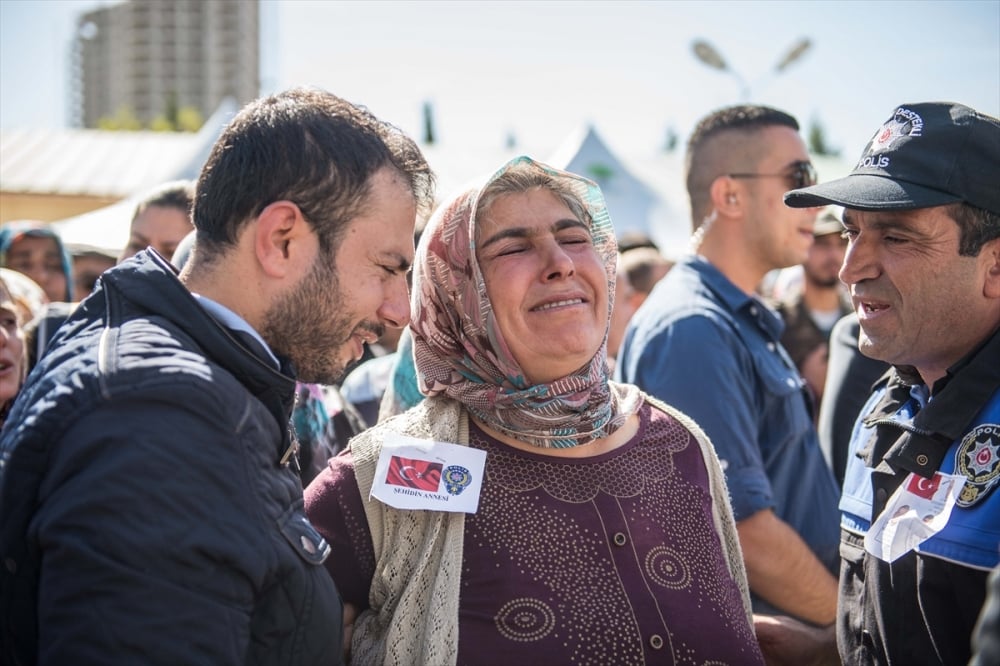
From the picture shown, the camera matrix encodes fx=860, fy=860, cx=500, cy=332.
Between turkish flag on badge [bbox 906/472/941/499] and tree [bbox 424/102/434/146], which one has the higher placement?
turkish flag on badge [bbox 906/472/941/499]

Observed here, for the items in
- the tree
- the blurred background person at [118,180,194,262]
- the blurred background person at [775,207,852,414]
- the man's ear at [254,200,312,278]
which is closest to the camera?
the man's ear at [254,200,312,278]

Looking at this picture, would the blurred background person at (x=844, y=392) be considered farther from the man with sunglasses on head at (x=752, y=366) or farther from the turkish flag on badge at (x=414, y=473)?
the turkish flag on badge at (x=414, y=473)

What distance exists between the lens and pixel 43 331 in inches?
134

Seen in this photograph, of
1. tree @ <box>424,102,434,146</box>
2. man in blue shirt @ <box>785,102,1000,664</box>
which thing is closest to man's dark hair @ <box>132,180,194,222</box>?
man in blue shirt @ <box>785,102,1000,664</box>

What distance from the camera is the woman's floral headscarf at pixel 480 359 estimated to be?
2311 millimetres

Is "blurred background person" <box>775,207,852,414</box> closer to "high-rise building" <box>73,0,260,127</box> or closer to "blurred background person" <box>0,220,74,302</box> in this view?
"blurred background person" <box>0,220,74,302</box>

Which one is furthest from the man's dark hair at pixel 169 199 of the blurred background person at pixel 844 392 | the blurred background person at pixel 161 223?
the blurred background person at pixel 844 392

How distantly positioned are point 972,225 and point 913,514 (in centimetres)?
74

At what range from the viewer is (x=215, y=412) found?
1.44 metres

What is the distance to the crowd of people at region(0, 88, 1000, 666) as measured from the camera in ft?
4.43

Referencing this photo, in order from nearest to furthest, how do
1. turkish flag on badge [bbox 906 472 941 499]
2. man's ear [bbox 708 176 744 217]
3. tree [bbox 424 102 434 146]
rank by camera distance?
turkish flag on badge [bbox 906 472 941 499], man's ear [bbox 708 176 744 217], tree [bbox 424 102 434 146]

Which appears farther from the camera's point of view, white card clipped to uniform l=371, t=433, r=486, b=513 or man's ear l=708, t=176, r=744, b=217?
man's ear l=708, t=176, r=744, b=217

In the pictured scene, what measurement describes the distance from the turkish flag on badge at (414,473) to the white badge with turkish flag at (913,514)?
1121 millimetres

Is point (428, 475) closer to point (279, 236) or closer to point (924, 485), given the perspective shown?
point (279, 236)
